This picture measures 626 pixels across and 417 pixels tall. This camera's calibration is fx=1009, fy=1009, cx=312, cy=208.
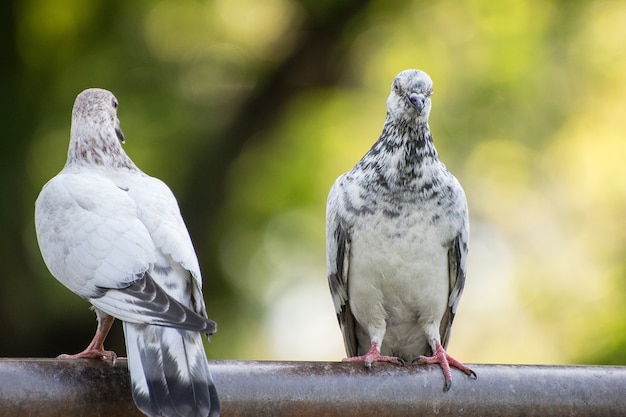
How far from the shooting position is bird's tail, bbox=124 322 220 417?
11.6ft

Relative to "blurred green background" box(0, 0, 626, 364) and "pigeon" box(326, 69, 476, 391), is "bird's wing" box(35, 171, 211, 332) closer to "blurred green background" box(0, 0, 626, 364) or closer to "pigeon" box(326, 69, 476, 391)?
"pigeon" box(326, 69, 476, 391)

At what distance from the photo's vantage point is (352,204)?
18.1ft

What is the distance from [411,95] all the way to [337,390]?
6.47 ft

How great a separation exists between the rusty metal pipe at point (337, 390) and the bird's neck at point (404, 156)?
1.47 meters

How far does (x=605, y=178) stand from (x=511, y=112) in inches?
35.9

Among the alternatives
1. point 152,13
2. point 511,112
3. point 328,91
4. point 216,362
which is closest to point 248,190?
point 328,91

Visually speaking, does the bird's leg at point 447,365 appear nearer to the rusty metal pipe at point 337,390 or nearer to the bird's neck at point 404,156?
the rusty metal pipe at point 337,390

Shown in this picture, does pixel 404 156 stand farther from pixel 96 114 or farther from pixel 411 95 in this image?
pixel 96 114

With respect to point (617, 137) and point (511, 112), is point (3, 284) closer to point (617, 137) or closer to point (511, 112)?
point (511, 112)

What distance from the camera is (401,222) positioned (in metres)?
5.41

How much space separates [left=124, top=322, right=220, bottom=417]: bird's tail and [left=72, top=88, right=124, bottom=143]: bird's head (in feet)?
4.94

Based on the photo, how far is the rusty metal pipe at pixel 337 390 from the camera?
3578 millimetres

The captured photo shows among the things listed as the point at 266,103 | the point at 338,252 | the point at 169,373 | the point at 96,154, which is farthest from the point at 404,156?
the point at 266,103

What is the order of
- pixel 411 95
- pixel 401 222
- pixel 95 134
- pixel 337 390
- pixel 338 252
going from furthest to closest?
pixel 338 252 < pixel 401 222 < pixel 411 95 < pixel 95 134 < pixel 337 390
